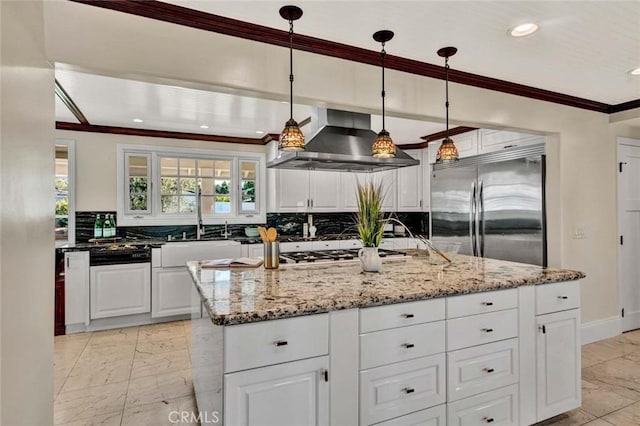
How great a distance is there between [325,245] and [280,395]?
359 cm

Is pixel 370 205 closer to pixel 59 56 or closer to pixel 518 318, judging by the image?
pixel 518 318

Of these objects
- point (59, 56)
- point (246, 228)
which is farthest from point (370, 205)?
point (246, 228)

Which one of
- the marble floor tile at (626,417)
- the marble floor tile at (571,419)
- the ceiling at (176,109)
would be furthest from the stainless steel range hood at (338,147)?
the marble floor tile at (626,417)

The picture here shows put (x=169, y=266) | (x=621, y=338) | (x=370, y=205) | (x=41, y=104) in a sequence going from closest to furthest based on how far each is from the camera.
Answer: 1. (x=41, y=104)
2. (x=370, y=205)
3. (x=621, y=338)
4. (x=169, y=266)

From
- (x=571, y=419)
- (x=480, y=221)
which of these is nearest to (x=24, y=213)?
(x=571, y=419)

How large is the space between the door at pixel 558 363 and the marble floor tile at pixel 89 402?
2.72 meters

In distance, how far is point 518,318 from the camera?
6.75 ft

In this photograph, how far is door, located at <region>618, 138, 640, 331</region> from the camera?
383 centimetres

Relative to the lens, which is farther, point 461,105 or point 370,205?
point 461,105

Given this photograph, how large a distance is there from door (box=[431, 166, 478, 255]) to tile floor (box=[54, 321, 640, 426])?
63.6 inches

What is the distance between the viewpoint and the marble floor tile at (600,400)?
7.78 ft

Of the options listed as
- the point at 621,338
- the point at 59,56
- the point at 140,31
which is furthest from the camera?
the point at 621,338

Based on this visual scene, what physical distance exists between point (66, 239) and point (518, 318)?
4.95 m

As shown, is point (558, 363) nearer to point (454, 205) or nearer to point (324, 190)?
point (454, 205)
